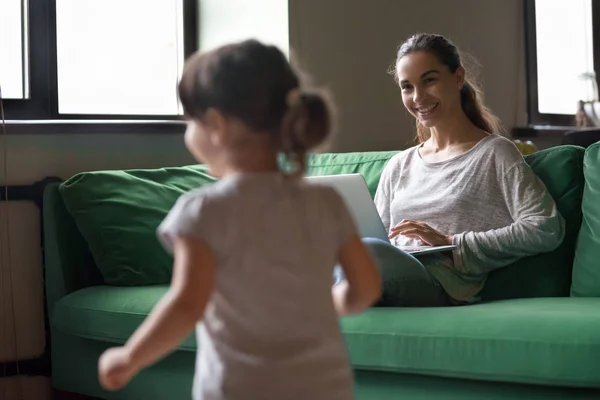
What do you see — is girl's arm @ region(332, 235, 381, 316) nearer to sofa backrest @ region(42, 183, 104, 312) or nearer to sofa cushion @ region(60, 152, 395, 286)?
sofa cushion @ region(60, 152, 395, 286)

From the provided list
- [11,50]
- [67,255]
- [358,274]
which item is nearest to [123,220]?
[67,255]

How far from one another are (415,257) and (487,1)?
2.41 m

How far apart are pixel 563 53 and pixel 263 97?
4.44 meters

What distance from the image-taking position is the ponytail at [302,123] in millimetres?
1041

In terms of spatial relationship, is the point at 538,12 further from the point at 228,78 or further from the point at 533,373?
the point at 228,78

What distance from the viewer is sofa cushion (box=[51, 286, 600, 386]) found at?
5.38 ft

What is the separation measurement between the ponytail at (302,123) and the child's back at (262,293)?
4cm

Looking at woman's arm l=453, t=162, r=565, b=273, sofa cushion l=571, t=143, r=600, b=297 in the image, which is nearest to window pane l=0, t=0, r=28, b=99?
woman's arm l=453, t=162, r=565, b=273

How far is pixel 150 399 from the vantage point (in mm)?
2209

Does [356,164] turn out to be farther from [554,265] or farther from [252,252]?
[252,252]

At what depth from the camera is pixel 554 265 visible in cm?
224

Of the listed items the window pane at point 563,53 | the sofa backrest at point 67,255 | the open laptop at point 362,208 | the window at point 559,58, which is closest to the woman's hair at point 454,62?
the open laptop at point 362,208

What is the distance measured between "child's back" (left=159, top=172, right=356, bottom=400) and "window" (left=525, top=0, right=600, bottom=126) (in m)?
3.70

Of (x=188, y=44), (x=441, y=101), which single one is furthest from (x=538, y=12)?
(x=441, y=101)
